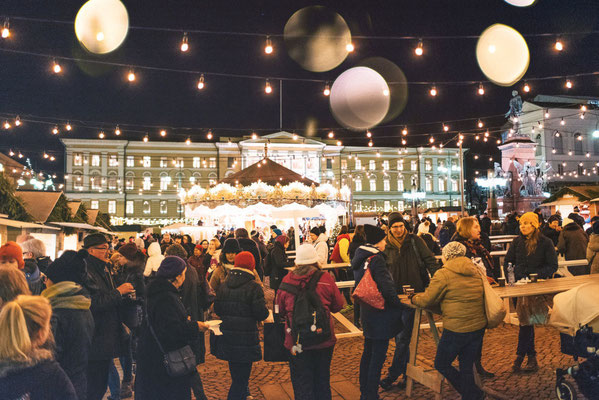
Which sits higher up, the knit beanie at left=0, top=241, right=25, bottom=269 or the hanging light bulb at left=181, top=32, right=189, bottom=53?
the hanging light bulb at left=181, top=32, right=189, bottom=53

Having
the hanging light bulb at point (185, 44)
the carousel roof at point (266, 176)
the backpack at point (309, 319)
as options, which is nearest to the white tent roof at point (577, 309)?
the backpack at point (309, 319)

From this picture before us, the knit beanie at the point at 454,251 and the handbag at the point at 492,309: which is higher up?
the knit beanie at the point at 454,251

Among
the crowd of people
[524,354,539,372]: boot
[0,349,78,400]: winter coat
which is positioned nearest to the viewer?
[0,349,78,400]: winter coat

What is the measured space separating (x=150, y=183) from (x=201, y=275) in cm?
5656

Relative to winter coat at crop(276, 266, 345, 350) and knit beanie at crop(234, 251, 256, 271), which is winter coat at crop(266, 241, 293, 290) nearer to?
knit beanie at crop(234, 251, 256, 271)

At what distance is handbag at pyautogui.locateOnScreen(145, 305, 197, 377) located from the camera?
129 inches

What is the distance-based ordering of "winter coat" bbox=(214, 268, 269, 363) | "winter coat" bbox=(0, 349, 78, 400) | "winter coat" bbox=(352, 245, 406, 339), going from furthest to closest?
1. "winter coat" bbox=(352, 245, 406, 339)
2. "winter coat" bbox=(214, 268, 269, 363)
3. "winter coat" bbox=(0, 349, 78, 400)

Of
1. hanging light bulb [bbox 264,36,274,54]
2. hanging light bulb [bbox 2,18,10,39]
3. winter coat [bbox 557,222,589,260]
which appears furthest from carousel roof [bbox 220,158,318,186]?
winter coat [bbox 557,222,589,260]

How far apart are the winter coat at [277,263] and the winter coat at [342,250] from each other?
166 centimetres

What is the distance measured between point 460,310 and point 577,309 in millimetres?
914

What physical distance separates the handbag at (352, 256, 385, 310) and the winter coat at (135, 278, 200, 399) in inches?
64.3

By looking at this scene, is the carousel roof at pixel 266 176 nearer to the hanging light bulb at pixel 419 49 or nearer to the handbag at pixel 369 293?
the hanging light bulb at pixel 419 49

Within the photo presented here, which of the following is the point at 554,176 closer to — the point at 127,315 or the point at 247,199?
the point at 247,199

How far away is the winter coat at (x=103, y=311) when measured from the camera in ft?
12.8
